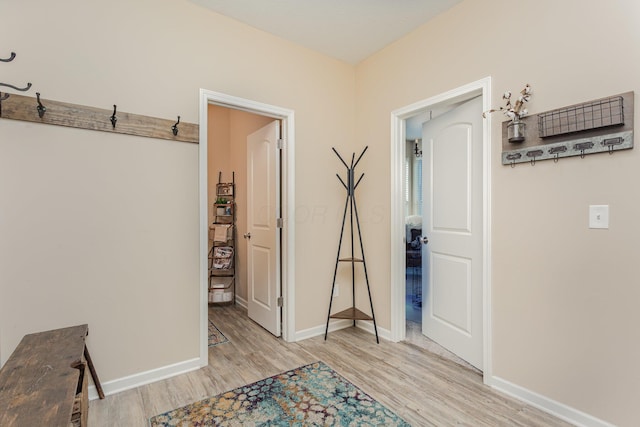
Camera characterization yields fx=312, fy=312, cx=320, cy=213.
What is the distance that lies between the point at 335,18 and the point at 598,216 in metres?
2.26

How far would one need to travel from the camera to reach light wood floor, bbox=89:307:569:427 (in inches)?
71.4

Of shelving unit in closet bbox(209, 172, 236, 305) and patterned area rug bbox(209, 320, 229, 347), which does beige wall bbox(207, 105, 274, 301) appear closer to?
shelving unit in closet bbox(209, 172, 236, 305)

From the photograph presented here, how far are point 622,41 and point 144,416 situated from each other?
10.8ft

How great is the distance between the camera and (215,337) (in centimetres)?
298

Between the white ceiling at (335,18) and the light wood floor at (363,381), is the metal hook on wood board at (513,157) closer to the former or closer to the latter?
the white ceiling at (335,18)

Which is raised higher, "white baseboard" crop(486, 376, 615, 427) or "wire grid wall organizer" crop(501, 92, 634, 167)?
"wire grid wall organizer" crop(501, 92, 634, 167)

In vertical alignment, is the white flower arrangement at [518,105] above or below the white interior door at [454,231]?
above

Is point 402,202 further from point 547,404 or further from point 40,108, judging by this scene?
point 40,108

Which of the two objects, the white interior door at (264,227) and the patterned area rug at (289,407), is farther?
the white interior door at (264,227)

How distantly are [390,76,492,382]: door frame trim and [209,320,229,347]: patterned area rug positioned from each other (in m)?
1.59

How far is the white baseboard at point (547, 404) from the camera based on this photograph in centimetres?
168

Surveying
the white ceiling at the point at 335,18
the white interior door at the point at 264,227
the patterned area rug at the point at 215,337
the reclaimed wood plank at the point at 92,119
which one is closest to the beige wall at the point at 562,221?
the white ceiling at the point at 335,18

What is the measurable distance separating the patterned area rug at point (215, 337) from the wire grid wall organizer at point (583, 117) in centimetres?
296

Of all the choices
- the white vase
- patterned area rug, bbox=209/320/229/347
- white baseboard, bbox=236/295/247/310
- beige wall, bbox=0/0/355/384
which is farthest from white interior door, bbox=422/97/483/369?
white baseboard, bbox=236/295/247/310
